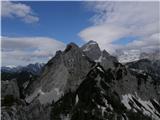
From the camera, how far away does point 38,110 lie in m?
162

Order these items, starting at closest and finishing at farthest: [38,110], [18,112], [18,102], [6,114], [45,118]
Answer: [6,114] → [18,112] → [18,102] → [38,110] → [45,118]

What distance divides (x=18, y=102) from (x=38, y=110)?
2700 centimetres

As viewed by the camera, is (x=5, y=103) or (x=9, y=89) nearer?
(x=5, y=103)

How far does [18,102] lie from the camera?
13588 cm

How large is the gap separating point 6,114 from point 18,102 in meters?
20.7

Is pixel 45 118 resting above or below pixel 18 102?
below

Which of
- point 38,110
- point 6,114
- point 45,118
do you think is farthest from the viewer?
point 45,118

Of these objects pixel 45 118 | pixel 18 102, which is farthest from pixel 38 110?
pixel 18 102

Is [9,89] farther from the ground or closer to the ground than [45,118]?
farther from the ground

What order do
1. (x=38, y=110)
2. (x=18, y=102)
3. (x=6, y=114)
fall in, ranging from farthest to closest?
(x=38, y=110)
(x=18, y=102)
(x=6, y=114)

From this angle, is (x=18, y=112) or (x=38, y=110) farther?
(x=38, y=110)

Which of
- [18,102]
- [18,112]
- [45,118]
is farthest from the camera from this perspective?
[45,118]

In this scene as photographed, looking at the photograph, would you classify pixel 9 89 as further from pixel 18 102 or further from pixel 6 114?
pixel 6 114

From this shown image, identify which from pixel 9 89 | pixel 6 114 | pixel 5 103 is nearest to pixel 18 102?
Answer: pixel 5 103
